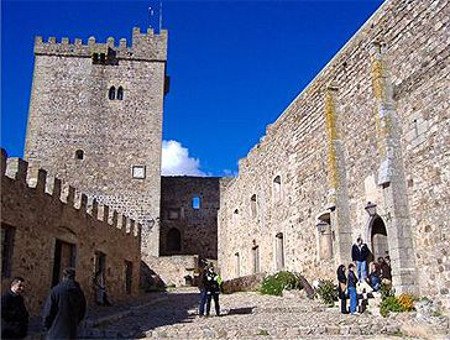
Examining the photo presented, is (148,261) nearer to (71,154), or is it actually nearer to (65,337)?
(71,154)

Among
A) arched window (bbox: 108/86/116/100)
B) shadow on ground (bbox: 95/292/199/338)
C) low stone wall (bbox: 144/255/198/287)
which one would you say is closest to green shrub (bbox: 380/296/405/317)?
shadow on ground (bbox: 95/292/199/338)

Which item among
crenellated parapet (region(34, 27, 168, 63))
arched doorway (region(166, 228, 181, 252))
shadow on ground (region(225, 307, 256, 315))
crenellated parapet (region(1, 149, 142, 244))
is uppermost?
crenellated parapet (region(34, 27, 168, 63))

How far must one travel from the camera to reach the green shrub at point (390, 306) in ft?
29.3

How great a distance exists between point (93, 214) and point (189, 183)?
17.6 m

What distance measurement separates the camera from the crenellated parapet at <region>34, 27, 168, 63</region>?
2852 centimetres

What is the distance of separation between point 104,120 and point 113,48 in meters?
4.66

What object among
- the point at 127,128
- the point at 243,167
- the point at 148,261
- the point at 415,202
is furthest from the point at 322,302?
the point at 127,128

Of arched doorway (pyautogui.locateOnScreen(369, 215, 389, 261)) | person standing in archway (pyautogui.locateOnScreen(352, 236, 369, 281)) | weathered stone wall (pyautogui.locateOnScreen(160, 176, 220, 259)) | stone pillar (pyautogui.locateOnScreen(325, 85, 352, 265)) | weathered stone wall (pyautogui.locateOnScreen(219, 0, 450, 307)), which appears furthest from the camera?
weathered stone wall (pyautogui.locateOnScreen(160, 176, 220, 259))

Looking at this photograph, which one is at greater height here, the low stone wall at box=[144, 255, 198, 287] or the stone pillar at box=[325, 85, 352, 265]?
the stone pillar at box=[325, 85, 352, 265]

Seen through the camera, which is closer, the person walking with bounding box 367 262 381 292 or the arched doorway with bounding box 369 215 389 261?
the person walking with bounding box 367 262 381 292

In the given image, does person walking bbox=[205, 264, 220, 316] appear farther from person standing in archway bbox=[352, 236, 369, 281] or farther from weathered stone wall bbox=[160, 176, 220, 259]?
weathered stone wall bbox=[160, 176, 220, 259]

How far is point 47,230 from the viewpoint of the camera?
11.2 meters

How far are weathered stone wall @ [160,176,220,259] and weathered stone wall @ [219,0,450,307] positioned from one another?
13.0 meters

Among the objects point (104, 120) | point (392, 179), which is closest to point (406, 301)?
point (392, 179)
